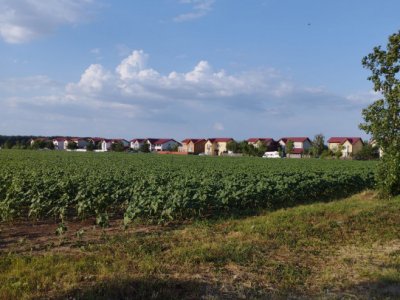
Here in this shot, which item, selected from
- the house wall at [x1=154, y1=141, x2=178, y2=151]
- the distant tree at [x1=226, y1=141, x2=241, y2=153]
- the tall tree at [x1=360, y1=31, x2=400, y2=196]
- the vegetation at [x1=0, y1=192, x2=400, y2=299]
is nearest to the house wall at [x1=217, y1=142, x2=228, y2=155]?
the distant tree at [x1=226, y1=141, x2=241, y2=153]

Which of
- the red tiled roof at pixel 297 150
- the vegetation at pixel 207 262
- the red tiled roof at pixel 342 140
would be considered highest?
the red tiled roof at pixel 342 140

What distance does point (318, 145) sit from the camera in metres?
96.6

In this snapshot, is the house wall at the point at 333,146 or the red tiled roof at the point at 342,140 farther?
the red tiled roof at the point at 342,140

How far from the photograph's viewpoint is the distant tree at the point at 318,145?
95000 mm

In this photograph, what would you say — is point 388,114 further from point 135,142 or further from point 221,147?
point 135,142

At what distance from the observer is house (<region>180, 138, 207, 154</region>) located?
13138cm

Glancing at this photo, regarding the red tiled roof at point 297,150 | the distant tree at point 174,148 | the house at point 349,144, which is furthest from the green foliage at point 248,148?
the distant tree at point 174,148

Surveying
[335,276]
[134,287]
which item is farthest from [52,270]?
[335,276]

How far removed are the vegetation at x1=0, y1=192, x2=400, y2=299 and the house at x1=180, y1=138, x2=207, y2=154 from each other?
121m

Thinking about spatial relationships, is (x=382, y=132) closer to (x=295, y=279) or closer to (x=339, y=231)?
(x=339, y=231)

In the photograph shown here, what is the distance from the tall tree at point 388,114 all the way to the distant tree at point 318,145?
81.3 metres

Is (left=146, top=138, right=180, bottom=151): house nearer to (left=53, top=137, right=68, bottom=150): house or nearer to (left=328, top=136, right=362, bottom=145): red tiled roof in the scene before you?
(left=53, top=137, right=68, bottom=150): house

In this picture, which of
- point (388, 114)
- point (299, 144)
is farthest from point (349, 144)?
point (388, 114)

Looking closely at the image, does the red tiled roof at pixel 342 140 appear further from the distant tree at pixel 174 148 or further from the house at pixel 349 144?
the distant tree at pixel 174 148
